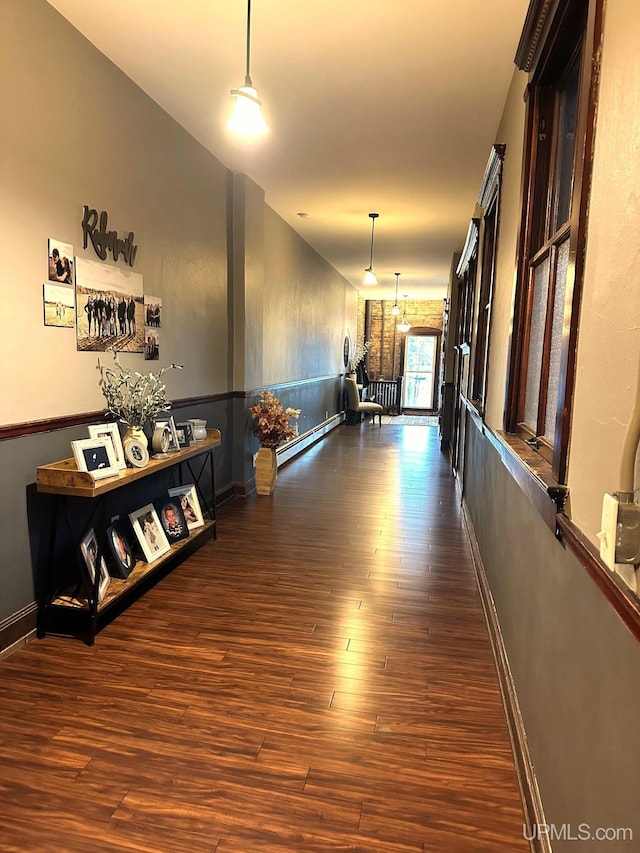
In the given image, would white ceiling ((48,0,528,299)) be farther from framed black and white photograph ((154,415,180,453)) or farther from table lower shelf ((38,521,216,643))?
table lower shelf ((38,521,216,643))

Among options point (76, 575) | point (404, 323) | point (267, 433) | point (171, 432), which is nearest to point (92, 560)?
point (76, 575)

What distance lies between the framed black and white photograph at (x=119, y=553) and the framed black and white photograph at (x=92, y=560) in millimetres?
74

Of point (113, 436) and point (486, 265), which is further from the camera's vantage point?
point (486, 265)

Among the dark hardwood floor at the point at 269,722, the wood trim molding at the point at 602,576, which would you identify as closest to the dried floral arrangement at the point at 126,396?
the dark hardwood floor at the point at 269,722

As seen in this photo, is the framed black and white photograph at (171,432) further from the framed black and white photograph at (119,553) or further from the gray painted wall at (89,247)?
the framed black and white photograph at (119,553)

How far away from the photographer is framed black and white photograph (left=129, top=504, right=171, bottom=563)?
9.99ft

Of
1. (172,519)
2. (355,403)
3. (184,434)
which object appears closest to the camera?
(172,519)

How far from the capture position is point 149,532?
3146mm

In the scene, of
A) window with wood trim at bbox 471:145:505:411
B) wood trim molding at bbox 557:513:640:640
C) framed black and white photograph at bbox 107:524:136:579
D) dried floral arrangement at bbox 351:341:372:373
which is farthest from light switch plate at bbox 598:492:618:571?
dried floral arrangement at bbox 351:341:372:373

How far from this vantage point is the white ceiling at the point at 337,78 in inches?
98.0

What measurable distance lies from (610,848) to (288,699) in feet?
4.51

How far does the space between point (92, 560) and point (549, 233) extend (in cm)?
249

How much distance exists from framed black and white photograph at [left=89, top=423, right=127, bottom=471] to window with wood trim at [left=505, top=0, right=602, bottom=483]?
1.92 m

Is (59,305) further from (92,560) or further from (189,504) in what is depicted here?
(189,504)
